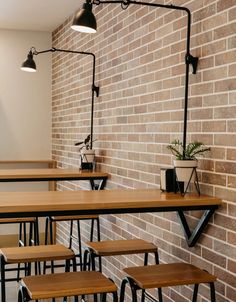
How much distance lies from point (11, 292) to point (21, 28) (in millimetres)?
3285

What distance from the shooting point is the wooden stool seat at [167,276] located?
209 centimetres

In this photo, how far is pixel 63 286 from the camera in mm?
2053

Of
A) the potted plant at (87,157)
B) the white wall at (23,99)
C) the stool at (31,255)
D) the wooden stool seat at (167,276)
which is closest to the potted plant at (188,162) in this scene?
the wooden stool seat at (167,276)

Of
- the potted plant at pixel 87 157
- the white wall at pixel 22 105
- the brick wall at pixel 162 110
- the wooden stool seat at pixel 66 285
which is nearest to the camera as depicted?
the wooden stool seat at pixel 66 285

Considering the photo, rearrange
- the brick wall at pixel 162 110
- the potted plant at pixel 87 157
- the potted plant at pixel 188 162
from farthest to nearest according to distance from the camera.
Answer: the potted plant at pixel 87 157 → the potted plant at pixel 188 162 → the brick wall at pixel 162 110

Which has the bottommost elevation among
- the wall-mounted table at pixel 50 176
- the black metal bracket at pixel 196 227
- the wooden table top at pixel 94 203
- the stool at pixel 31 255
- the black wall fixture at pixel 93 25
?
the stool at pixel 31 255

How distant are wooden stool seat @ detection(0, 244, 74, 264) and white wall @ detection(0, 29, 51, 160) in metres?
3.07

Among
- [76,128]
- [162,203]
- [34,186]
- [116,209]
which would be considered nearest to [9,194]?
[116,209]

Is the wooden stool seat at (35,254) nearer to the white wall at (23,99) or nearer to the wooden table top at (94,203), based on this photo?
the wooden table top at (94,203)

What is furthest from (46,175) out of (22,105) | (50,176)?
(22,105)

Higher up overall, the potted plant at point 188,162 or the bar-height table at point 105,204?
the potted plant at point 188,162

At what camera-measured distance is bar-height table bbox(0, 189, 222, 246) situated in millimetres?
2160

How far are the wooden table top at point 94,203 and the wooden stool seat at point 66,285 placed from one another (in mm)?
295

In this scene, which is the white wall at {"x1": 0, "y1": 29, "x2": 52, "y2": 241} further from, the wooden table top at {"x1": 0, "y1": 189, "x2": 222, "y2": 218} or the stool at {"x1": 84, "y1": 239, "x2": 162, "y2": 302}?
the wooden table top at {"x1": 0, "y1": 189, "x2": 222, "y2": 218}
